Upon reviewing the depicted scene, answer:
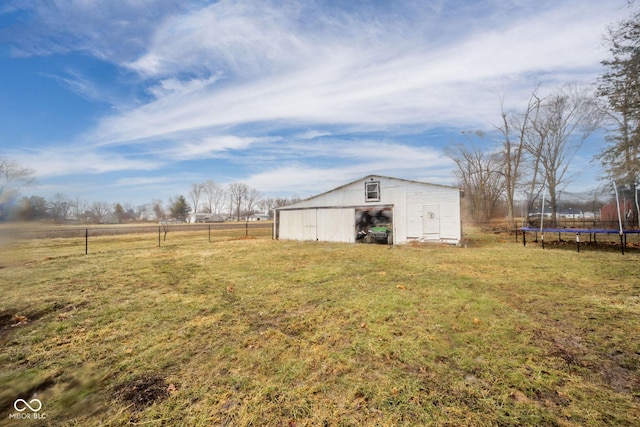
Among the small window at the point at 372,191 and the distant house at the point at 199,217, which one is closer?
the small window at the point at 372,191

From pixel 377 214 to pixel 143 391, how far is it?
17.1 meters

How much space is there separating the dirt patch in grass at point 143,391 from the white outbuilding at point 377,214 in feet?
49.7

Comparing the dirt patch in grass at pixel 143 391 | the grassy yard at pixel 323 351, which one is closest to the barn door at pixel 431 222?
the grassy yard at pixel 323 351

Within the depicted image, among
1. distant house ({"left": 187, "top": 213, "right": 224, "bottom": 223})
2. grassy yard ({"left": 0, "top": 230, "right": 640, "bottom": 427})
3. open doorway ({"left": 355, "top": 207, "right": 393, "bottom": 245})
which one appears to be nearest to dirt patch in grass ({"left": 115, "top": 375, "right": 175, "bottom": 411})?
grassy yard ({"left": 0, "top": 230, "right": 640, "bottom": 427})

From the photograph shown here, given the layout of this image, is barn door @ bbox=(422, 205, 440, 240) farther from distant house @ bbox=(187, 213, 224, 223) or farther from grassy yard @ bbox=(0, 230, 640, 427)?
distant house @ bbox=(187, 213, 224, 223)

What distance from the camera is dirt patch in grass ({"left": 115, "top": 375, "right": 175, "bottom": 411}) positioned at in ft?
8.80

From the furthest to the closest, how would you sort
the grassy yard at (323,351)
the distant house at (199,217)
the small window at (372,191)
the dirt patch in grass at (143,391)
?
the distant house at (199,217)
the small window at (372,191)
the dirt patch in grass at (143,391)
the grassy yard at (323,351)

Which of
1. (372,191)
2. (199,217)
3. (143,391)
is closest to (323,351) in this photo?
(143,391)

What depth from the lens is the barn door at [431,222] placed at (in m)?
15.5

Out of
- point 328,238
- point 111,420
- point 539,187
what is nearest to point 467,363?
point 111,420

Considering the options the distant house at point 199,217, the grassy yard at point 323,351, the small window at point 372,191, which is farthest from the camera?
the distant house at point 199,217

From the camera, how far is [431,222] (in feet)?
51.5

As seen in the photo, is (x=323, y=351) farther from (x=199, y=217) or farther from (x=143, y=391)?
(x=199, y=217)

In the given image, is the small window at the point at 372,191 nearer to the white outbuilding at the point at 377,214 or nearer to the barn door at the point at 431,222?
the white outbuilding at the point at 377,214
